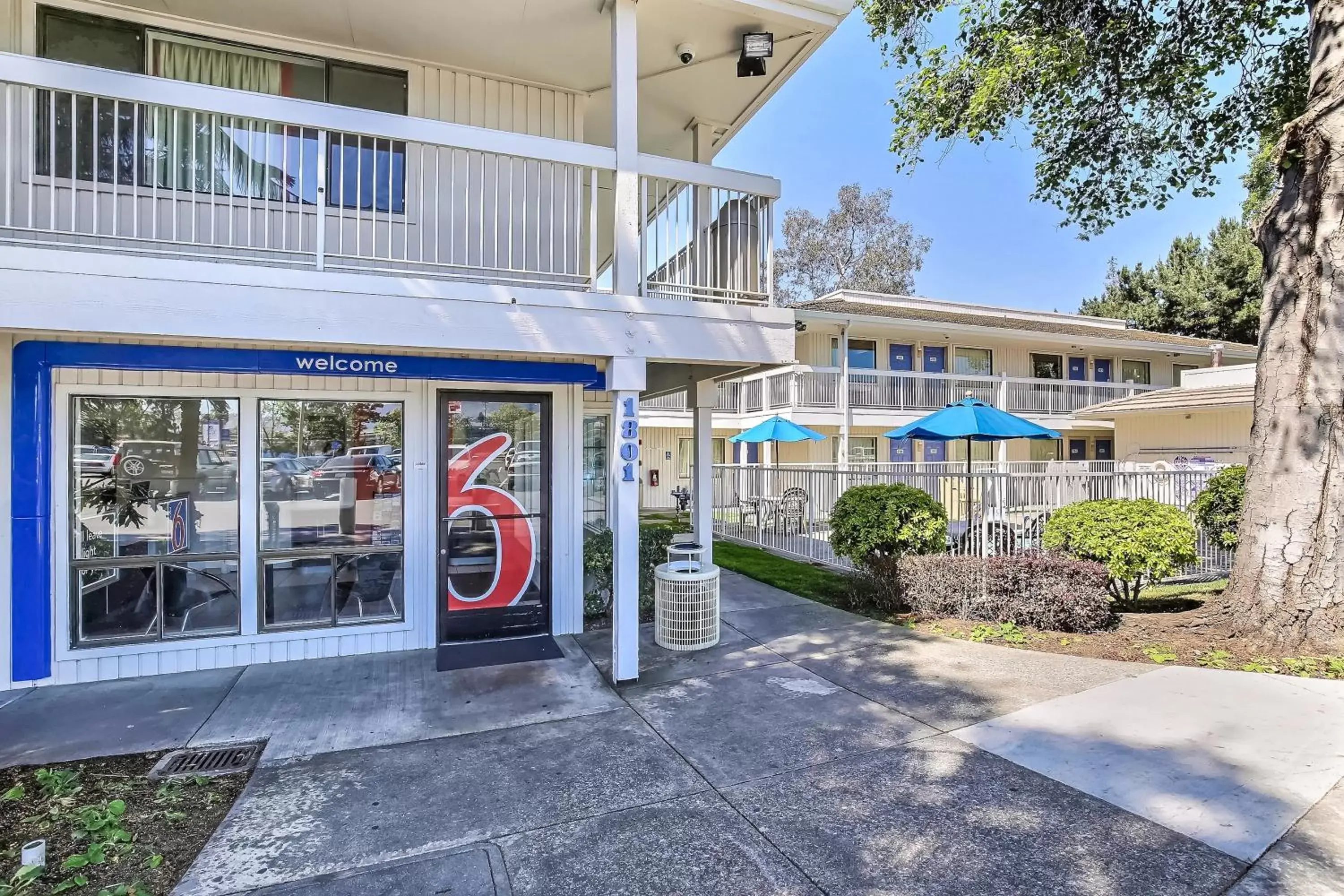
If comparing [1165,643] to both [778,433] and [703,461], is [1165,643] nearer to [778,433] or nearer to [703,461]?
[703,461]

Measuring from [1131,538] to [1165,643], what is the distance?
127 centimetres

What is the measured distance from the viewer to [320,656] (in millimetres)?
5734

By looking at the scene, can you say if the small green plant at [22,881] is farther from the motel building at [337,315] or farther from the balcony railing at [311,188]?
the balcony railing at [311,188]

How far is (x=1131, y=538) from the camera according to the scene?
6.92 metres

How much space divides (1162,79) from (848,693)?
31.6ft

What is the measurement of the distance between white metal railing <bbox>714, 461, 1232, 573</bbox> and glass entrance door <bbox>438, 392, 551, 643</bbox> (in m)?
4.18

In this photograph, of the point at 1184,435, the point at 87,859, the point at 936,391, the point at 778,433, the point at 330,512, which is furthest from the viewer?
the point at 936,391

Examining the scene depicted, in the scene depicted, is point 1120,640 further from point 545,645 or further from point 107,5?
point 107,5

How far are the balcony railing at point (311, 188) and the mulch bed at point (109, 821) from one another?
323cm

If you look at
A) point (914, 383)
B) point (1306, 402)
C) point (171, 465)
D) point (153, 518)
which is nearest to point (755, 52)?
point (1306, 402)

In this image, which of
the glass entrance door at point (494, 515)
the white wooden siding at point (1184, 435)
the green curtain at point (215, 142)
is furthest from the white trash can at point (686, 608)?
the white wooden siding at point (1184, 435)

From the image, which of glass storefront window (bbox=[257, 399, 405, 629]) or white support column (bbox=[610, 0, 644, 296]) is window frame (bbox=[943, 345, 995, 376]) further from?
glass storefront window (bbox=[257, 399, 405, 629])

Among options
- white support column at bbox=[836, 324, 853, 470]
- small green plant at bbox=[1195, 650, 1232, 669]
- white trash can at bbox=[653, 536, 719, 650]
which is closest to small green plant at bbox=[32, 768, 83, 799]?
white trash can at bbox=[653, 536, 719, 650]

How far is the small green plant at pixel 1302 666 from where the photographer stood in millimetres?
5160
